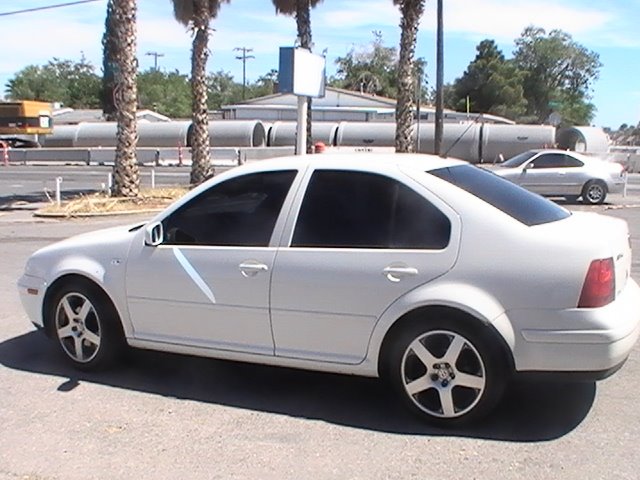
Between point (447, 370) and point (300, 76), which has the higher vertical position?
point (300, 76)

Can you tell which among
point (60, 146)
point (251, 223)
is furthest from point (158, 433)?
point (60, 146)

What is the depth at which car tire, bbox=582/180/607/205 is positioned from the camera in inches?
760

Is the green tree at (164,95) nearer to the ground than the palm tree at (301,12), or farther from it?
farther from it

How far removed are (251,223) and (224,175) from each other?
1.47 feet

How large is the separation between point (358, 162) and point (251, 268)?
0.98 m

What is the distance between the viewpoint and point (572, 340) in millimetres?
3994

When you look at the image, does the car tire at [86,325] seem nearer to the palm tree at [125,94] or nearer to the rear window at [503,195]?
the rear window at [503,195]

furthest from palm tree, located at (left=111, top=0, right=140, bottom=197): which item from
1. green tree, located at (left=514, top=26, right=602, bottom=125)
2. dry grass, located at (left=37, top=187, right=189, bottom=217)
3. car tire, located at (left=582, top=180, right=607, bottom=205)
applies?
green tree, located at (left=514, top=26, right=602, bottom=125)

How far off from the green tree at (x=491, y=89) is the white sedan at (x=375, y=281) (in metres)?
72.5

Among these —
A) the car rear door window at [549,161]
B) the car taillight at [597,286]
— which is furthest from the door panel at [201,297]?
the car rear door window at [549,161]

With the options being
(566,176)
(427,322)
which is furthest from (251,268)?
(566,176)

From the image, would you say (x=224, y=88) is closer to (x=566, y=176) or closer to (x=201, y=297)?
(x=566, y=176)

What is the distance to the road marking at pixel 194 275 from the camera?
15.8ft

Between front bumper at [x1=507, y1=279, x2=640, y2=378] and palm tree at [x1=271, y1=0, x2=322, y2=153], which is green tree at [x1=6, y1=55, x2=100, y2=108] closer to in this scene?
palm tree at [x1=271, y1=0, x2=322, y2=153]
